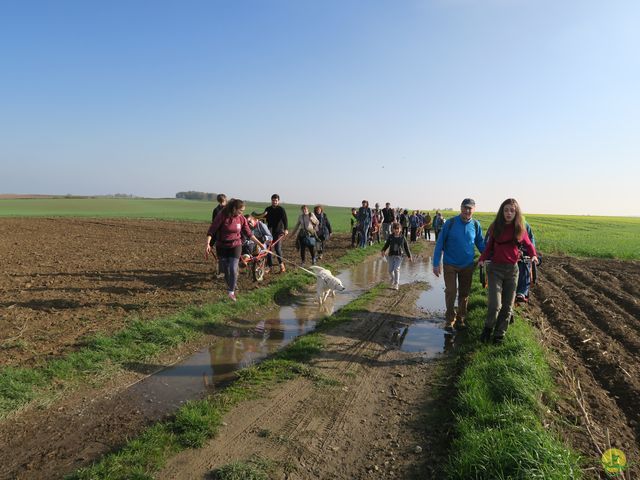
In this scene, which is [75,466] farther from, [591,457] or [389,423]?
[591,457]

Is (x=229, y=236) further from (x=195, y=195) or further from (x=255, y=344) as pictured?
(x=195, y=195)

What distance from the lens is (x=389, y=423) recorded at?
395 centimetres

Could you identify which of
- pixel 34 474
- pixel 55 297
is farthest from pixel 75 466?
pixel 55 297

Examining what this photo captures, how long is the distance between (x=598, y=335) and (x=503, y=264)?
2579mm

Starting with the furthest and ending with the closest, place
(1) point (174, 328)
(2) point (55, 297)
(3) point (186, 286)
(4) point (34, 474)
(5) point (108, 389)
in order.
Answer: (3) point (186, 286) → (2) point (55, 297) → (1) point (174, 328) → (5) point (108, 389) → (4) point (34, 474)

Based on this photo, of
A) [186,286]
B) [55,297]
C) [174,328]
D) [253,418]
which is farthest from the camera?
[186,286]

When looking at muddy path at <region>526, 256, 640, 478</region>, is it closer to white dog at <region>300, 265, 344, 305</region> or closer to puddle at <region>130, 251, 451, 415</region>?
puddle at <region>130, 251, 451, 415</region>

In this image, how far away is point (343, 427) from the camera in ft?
12.5

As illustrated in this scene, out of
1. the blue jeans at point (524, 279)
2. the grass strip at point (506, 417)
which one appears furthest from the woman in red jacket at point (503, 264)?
the blue jeans at point (524, 279)

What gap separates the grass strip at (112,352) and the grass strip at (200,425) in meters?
1.58

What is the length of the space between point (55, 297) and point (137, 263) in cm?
481

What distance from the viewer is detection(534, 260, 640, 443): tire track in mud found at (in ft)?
14.9

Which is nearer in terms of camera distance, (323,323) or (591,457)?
(591,457)

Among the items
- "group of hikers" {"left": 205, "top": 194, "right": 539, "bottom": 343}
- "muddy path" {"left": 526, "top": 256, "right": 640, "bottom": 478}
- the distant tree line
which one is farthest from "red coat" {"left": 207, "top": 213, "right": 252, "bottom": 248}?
the distant tree line
